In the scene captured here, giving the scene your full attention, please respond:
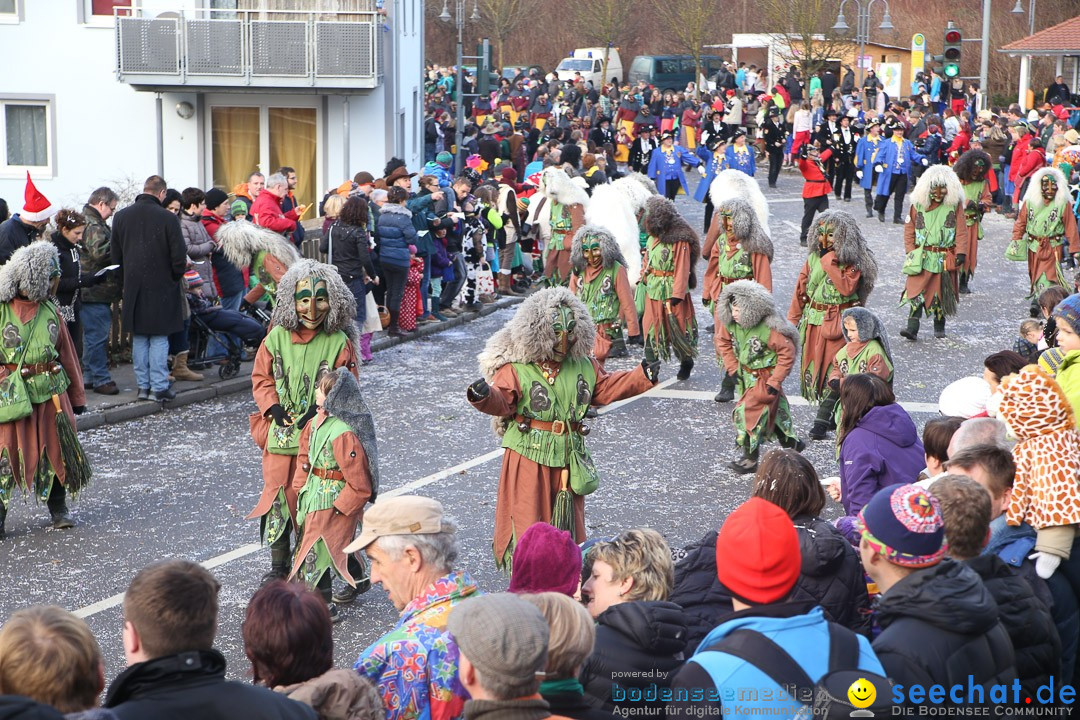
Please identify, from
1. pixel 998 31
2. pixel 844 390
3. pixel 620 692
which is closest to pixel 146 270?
pixel 844 390

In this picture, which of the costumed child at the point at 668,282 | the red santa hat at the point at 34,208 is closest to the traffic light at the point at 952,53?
the costumed child at the point at 668,282

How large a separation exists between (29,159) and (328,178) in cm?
562

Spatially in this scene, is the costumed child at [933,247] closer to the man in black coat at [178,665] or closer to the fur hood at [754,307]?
the fur hood at [754,307]

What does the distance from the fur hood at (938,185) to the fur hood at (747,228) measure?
8.92ft

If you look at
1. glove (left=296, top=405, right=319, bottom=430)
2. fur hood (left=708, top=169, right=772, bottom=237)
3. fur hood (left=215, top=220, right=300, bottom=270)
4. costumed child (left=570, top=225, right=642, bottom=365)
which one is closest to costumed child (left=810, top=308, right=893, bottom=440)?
costumed child (left=570, top=225, right=642, bottom=365)

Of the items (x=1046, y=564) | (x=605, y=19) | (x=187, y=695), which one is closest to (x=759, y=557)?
(x=1046, y=564)

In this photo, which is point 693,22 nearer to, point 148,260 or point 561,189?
point 561,189

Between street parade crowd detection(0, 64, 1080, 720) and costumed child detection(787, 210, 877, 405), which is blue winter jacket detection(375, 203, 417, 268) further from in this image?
costumed child detection(787, 210, 877, 405)

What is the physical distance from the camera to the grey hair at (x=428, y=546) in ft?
15.7

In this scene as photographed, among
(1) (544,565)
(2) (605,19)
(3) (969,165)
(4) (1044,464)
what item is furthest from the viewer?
(2) (605,19)

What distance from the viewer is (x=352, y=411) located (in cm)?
686

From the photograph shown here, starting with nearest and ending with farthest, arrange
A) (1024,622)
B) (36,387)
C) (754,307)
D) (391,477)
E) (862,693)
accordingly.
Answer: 1. (862,693)
2. (1024,622)
3. (36,387)
4. (391,477)
5. (754,307)

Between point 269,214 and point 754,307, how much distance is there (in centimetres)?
551

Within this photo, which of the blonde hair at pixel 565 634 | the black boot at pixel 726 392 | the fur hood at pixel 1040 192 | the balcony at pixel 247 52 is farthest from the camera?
the balcony at pixel 247 52
